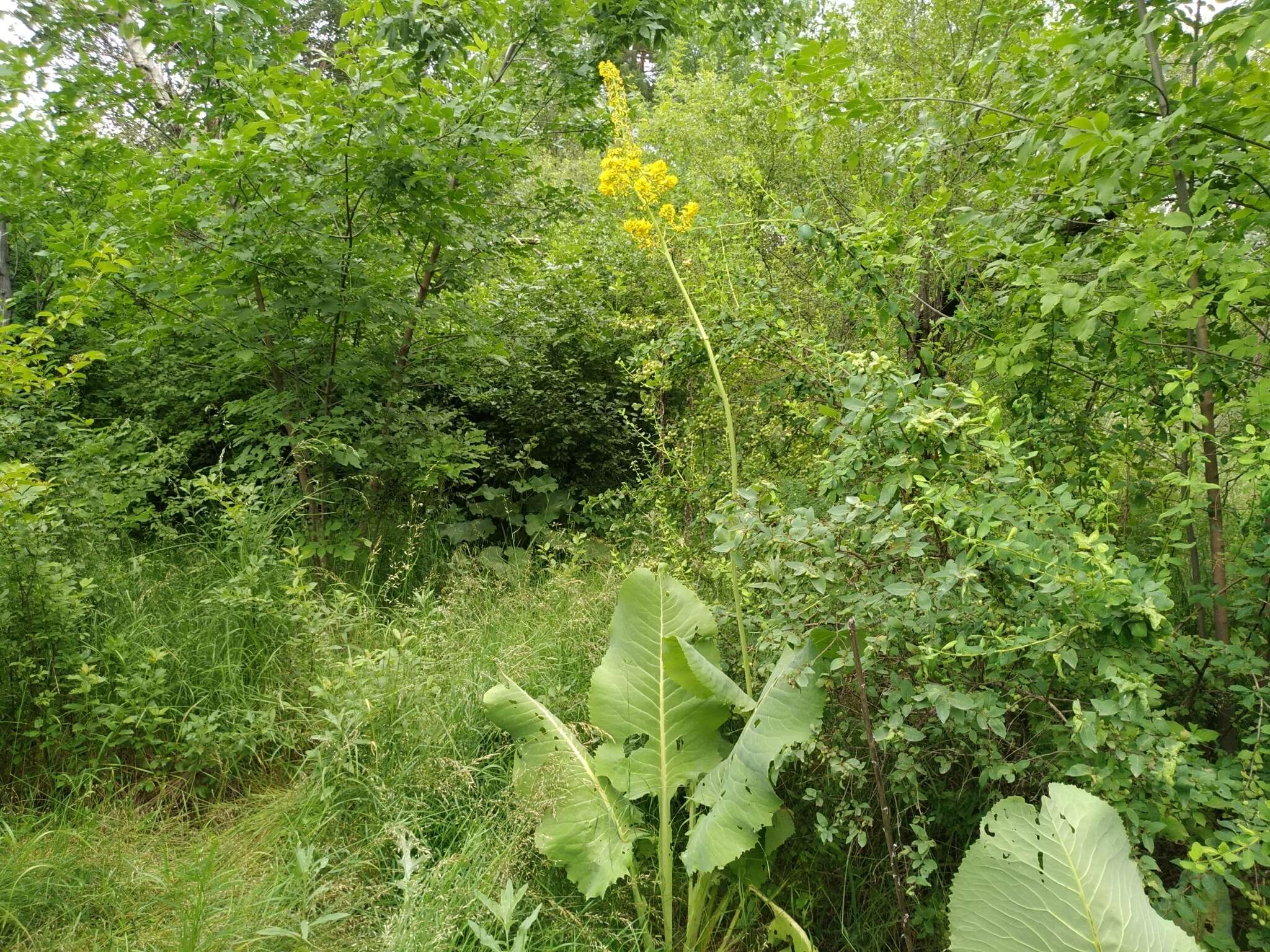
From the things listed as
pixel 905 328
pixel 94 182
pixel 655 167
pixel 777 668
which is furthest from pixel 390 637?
pixel 94 182

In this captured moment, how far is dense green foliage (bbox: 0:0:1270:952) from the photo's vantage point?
1689mm

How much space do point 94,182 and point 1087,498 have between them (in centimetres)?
507

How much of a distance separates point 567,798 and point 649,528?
228cm

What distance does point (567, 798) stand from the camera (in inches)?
80.4

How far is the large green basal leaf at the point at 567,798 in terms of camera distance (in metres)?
1.95

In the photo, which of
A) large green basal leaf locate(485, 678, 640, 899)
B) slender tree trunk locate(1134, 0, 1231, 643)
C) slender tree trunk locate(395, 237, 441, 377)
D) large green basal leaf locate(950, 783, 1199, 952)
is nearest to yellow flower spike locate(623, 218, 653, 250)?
slender tree trunk locate(1134, 0, 1231, 643)

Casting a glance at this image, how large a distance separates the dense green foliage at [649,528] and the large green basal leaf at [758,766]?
0.01 metres

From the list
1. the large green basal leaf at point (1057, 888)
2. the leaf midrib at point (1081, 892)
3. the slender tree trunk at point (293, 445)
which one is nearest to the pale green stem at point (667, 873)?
the large green basal leaf at point (1057, 888)

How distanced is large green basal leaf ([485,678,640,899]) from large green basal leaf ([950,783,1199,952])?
2.88 feet

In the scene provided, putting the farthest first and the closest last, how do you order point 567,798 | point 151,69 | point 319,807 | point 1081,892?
point 151,69 → point 319,807 → point 567,798 → point 1081,892

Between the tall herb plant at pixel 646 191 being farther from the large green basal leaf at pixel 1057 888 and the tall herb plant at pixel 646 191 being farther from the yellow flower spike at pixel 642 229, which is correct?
the large green basal leaf at pixel 1057 888

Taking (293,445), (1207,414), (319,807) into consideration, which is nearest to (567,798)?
(319,807)

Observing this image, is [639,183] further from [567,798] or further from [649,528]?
[649,528]

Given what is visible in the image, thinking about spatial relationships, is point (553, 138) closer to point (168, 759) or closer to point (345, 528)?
point (345, 528)
